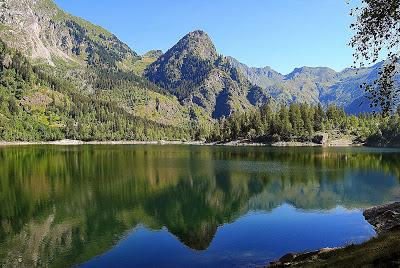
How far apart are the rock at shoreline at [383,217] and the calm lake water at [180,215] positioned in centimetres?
128

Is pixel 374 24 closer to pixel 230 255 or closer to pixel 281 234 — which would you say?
pixel 230 255

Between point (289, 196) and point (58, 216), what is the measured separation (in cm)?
4418

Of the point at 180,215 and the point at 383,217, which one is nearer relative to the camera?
the point at 383,217

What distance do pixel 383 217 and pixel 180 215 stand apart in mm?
29806

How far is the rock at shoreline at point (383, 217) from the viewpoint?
4750 centimetres

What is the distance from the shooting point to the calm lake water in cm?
4334

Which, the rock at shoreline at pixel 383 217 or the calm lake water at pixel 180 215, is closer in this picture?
the calm lake water at pixel 180 215

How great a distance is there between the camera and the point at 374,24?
891 inches

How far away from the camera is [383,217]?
2058 inches

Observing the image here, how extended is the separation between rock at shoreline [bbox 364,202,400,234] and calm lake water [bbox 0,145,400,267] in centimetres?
128

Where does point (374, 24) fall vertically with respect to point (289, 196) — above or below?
above

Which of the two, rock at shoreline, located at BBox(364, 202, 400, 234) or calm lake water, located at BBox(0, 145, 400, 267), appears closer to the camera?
calm lake water, located at BBox(0, 145, 400, 267)

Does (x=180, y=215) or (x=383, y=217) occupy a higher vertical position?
(x=383, y=217)

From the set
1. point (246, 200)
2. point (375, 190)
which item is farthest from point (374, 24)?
point (375, 190)
